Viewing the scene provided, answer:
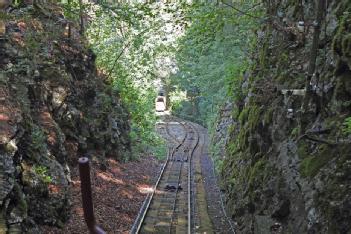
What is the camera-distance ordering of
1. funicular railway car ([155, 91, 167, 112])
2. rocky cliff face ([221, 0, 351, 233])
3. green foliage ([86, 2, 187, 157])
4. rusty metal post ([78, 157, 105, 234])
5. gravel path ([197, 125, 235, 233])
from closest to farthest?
rusty metal post ([78, 157, 105, 234]) → rocky cliff face ([221, 0, 351, 233]) → gravel path ([197, 125, 235, 233]) → green foliage ([86, 2, 187, 157]) → funicular railway car ([155, 91, 167, 112])

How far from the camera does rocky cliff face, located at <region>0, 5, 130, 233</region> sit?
29.0 feet

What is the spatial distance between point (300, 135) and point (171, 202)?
874 cm

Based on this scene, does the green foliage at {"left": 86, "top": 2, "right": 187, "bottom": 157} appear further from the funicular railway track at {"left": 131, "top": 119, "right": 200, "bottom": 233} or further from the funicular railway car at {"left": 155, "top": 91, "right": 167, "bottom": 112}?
the funicular railway car at {"left": 155, "top": 91, "right": 167, "bottom": 112}

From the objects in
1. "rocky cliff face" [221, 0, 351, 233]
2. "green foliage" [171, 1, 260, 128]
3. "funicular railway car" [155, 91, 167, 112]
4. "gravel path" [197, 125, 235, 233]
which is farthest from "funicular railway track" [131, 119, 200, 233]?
"funicular railway car" [155, 91, 167, 112]

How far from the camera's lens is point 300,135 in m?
8.79

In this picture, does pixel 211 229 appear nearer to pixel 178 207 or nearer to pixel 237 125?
pixel 178 207

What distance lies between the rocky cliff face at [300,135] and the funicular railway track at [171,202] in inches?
Answer: 79.6

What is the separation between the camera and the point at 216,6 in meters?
12.5

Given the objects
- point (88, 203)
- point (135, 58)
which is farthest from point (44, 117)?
point (135, 58)

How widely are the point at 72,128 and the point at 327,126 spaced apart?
10.3 meters

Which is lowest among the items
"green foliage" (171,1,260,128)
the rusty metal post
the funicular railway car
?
the funicular railway car

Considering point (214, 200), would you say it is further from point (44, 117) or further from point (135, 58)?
point (135, 58)

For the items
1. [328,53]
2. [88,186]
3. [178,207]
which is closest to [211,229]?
[178,207]

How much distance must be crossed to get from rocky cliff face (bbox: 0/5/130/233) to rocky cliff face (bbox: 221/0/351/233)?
547 cm
